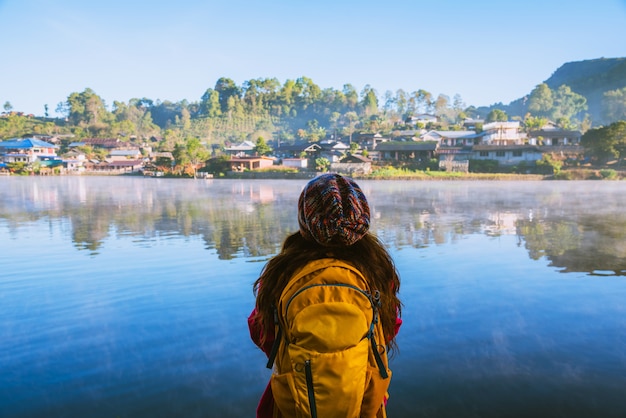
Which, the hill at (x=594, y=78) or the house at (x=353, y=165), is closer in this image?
the house at (x=353, y=165)

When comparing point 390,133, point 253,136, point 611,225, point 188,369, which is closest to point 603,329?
point 188,369

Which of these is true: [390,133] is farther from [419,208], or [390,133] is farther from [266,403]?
[266,403]

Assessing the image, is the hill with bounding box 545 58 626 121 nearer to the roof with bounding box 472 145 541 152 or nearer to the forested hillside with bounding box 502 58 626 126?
the forested hillside with bounding box 502 58 626 126

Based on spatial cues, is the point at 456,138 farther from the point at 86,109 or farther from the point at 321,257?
the point at 86,109

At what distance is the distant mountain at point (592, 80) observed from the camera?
11150cm

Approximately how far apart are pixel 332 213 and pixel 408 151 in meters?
44.1

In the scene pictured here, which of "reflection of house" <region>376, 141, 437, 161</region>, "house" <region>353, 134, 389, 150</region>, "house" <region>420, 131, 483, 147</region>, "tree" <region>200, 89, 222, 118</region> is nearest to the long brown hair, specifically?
"reflection of house" <region>376, 141, 437, 161</region>

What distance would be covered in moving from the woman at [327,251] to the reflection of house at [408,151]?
43471 mm

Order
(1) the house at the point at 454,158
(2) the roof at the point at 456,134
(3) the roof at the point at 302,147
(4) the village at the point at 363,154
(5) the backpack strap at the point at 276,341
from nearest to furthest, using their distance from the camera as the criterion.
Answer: (5) the backpack strap at the point at 276,341 < (1) the house at the point at 454,158 < (4) the village at the point at 363,154 < (2) the roof at the point at 456,134 < (3) the roof at the point at 302,147

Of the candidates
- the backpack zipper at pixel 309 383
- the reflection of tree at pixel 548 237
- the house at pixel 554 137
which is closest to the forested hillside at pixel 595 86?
the house at pixel 554 137

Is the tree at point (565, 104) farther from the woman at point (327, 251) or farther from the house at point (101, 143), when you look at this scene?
the woman at point (327, 251)

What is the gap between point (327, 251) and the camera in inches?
53.4

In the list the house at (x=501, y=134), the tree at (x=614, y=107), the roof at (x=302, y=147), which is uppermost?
the tree at (x=614, y=107)

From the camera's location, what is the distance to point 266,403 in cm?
142
